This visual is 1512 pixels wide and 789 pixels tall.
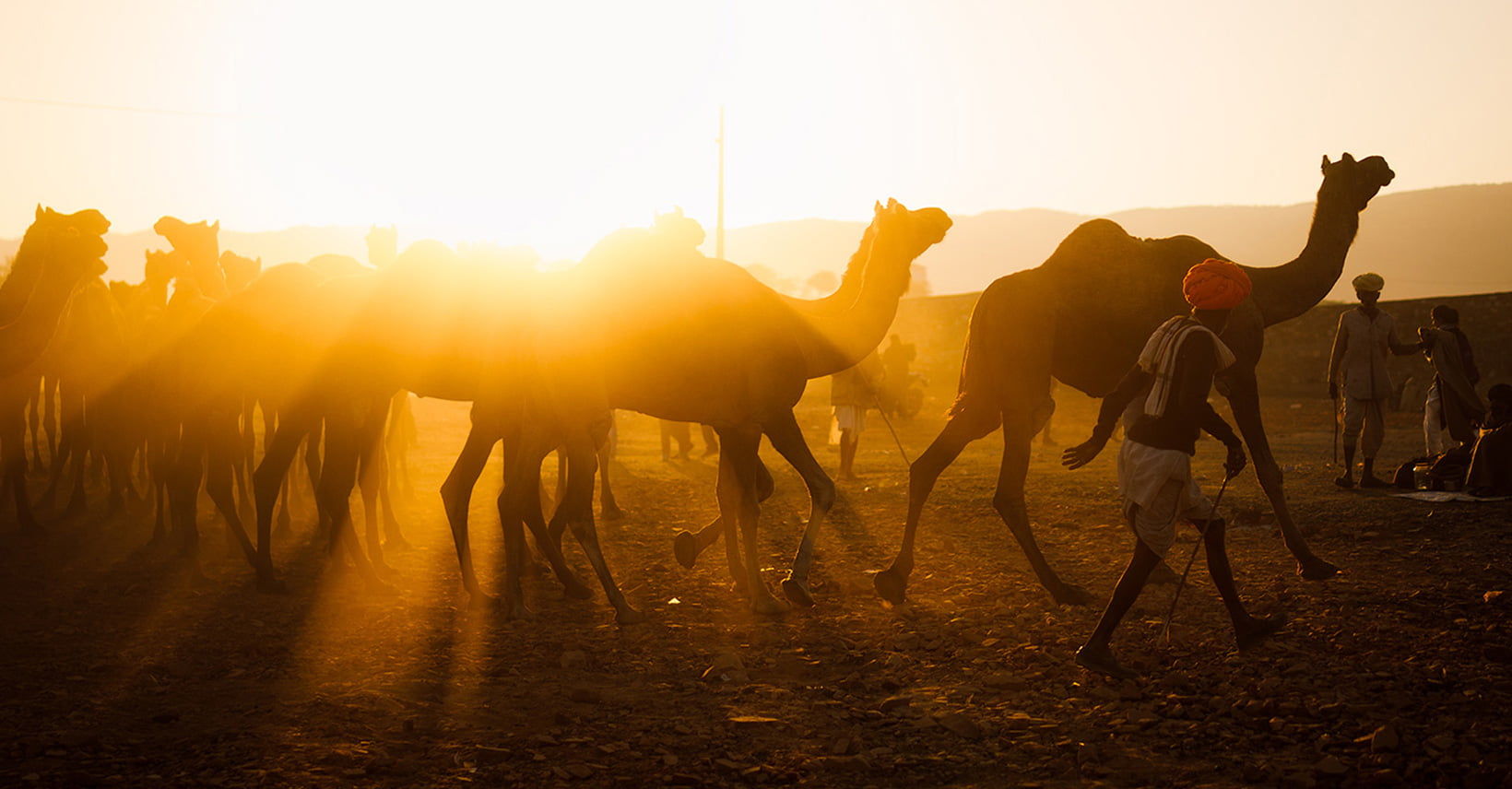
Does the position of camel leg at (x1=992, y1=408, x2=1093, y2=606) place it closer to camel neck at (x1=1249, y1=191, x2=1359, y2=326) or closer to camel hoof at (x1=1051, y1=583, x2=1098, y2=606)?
camel hoof at (x1=1051, y1=583, x2=1098, y2=606)

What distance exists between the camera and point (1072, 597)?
7719 millimetres

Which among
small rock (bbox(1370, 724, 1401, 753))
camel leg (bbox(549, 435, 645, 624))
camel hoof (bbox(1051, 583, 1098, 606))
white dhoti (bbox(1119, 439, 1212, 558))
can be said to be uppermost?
white dhoti (bbox(1119, 439, 1212, 558))

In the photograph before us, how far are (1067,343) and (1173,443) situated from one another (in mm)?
2993

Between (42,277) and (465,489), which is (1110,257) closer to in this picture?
(465,489)

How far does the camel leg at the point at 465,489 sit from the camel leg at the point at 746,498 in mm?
1754

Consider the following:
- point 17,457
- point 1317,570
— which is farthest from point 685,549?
point 17,457

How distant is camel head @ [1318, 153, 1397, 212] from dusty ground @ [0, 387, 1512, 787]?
278 cm

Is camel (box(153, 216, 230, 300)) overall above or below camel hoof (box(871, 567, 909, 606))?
above

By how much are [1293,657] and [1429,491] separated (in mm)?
6771

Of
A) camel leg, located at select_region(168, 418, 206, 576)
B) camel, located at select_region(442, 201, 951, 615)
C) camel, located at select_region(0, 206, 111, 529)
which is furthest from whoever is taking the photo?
camel leg, located at select_region(168, 418, 206, 576)

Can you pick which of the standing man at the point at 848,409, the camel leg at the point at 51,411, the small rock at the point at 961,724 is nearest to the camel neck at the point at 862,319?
the small rock at the point at 961,724

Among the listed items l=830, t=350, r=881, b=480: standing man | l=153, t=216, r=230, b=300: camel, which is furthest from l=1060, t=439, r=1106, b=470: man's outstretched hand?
l=153, t=216, r=230, b=300: camel

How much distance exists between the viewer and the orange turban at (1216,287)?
593 centimetres

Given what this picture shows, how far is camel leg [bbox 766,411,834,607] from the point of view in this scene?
794 centimetres
